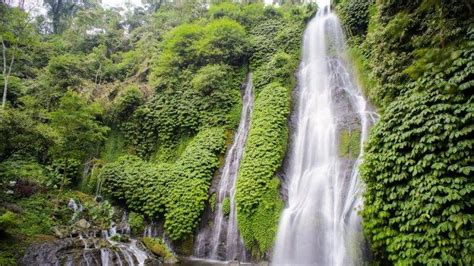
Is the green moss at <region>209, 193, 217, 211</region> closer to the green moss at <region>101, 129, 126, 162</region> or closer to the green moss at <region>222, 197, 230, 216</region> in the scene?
the green moss at <region>222, 197, 230, 216</region>

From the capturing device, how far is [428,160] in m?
6.19

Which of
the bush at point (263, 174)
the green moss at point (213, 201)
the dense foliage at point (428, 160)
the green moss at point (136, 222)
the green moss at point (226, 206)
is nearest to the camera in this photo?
the dense foliage at point (428, 160)

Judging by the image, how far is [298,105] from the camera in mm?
13219

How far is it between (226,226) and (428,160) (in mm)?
6874

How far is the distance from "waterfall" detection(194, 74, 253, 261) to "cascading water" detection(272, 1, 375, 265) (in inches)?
72.9

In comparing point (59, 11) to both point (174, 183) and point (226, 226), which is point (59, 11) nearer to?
point (174, 183)

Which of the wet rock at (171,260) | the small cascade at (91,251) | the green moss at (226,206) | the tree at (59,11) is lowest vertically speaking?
the wet rock at (171,260)

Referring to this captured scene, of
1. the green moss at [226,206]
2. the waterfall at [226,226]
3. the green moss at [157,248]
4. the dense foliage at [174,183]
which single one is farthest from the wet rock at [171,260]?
the green moss at [226,206]

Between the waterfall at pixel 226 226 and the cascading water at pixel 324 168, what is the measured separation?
185 centimetres

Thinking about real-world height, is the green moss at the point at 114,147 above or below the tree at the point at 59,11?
below

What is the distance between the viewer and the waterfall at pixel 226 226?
1033 cm

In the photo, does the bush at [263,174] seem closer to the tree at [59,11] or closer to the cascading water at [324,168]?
the cascading water at [324,168]

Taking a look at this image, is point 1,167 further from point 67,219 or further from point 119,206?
point 119,206

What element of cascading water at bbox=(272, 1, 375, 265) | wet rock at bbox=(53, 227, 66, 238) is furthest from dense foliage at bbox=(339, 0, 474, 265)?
wet rock at bbox=(53, 227, 66, 238)
